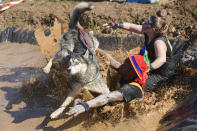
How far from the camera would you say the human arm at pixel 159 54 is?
10.7ft

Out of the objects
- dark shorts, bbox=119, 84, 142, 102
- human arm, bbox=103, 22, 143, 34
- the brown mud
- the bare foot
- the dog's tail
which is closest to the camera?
the bare foot

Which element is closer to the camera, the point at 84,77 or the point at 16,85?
the point at 84,77

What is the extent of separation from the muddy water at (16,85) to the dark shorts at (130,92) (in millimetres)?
1623

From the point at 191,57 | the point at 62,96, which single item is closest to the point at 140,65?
the point at 191,57

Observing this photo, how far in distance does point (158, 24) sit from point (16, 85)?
365 cm

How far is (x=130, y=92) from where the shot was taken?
125 inches

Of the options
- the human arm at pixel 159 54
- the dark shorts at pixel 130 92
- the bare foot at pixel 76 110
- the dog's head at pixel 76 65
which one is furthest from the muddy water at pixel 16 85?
the human arm at pixel 159 54

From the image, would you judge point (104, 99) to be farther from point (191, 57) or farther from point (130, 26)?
point (191, 57)

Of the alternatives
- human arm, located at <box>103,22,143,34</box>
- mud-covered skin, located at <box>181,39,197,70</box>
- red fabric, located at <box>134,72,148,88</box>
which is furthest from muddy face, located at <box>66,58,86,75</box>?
mud-covered skin, located at <box>181,39,197,70</box>

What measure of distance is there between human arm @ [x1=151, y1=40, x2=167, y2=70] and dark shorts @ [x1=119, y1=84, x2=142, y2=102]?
430 millimetres

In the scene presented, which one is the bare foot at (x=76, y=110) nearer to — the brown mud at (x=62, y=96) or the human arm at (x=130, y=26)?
the brown mud at (x=62, y=96)

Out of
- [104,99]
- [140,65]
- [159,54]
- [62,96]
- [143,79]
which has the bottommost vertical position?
[62,96]

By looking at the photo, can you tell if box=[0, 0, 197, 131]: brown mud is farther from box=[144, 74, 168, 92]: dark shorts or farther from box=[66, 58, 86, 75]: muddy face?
box=[66, 58, 86, 75]: muddy face

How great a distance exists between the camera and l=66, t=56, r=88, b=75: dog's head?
2696 mm
